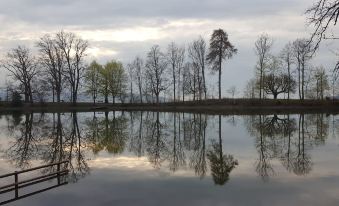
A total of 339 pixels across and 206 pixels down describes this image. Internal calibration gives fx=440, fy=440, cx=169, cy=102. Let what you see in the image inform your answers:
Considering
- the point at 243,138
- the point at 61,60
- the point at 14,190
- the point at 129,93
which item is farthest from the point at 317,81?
the point at 14,190

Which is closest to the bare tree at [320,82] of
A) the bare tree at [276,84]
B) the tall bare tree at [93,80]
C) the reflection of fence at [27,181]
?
the bare tree at [276,84]

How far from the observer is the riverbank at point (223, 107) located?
277 feet

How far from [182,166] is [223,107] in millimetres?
63915

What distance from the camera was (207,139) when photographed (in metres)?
36.8

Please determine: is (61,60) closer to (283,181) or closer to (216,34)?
(216,34)

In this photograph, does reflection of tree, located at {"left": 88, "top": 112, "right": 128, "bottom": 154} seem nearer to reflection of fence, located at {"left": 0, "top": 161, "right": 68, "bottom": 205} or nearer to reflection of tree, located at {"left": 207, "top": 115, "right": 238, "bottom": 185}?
reflection of tree, located at {"left": 207, "top": 115, "right": 238, "bottom": 185}

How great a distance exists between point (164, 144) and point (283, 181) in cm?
1532

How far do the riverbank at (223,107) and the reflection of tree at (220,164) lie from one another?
5069 centimetres

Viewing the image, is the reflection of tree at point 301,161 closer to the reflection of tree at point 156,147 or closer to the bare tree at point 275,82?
the reflection of tree at point 156,147

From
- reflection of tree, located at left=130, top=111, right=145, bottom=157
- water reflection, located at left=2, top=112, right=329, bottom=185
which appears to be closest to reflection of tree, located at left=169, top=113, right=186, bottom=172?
water reflection, located at left=2, top=112, right=329, bottom=185

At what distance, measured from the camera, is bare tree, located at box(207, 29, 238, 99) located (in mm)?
88000

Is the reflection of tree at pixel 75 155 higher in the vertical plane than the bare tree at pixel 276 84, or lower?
lower

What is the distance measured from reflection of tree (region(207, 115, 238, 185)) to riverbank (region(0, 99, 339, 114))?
50692 mm

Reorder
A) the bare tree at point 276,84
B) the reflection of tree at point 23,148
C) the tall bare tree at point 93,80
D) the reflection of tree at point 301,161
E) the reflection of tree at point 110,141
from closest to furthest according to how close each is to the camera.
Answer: the reflection of tree at point 301,161
the reflection of tree at point 23,148
the reflection of tree at point 110,141
the bare tree at point 276,84
the tall bare tree at point 93,80
